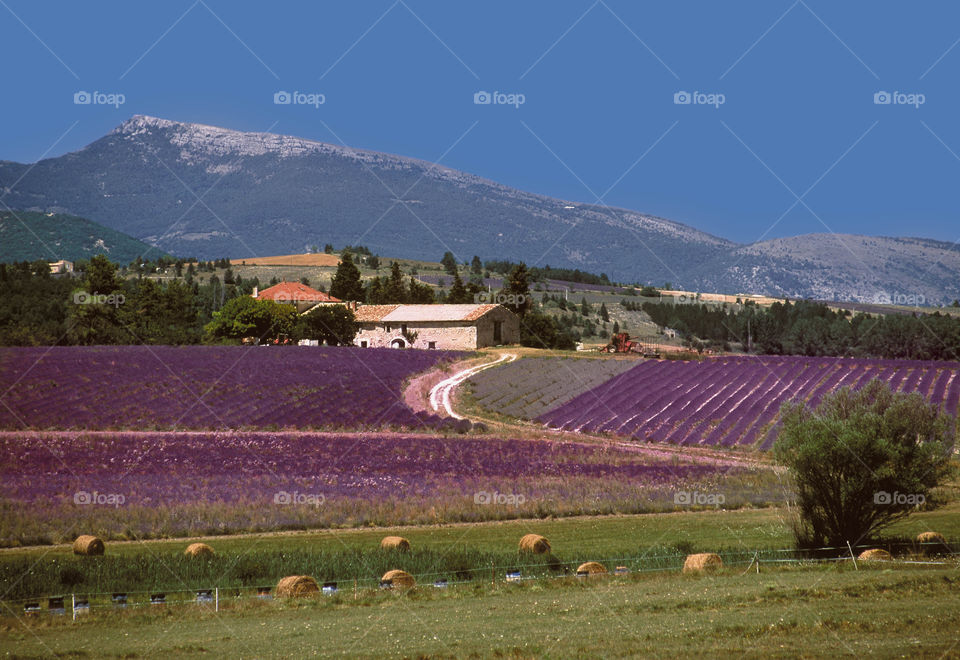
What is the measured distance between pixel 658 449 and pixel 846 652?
3316 cm

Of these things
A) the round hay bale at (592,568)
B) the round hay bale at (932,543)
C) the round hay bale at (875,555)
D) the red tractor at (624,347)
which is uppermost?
the red tractor at (624,347)

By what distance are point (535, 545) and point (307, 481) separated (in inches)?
529

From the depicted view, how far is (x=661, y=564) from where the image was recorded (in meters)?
23.2

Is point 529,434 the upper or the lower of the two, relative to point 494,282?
lower

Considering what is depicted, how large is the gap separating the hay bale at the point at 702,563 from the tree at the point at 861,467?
4.53 metres

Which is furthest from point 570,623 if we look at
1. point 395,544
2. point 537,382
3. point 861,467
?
point 537,382

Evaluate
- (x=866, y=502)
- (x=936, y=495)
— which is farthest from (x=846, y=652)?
(x=936, y=495)

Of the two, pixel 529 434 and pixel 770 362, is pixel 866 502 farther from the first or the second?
pixel 770 362

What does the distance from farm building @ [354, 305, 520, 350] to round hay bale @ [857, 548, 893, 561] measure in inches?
2493

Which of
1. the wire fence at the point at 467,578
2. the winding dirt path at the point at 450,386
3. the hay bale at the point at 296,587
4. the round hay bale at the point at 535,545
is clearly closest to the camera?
the wire fence at the point at 467,578

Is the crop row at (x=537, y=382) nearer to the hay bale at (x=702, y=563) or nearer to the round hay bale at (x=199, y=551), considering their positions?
the round hay bale at (x=199, y=551)

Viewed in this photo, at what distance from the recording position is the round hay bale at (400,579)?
20844 mm

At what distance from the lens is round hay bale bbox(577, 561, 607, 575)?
22.1m

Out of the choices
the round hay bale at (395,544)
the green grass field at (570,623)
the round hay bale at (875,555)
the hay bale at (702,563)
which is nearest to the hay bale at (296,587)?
the green grass field at (570,623)
